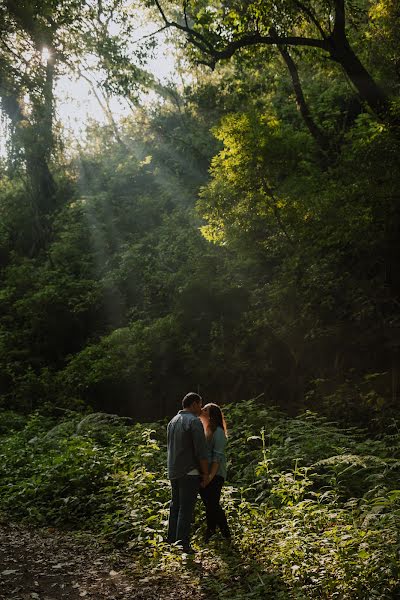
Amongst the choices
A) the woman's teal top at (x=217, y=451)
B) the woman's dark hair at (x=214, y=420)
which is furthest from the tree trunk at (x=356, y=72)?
the woman's teal top at (x=217, y=451)

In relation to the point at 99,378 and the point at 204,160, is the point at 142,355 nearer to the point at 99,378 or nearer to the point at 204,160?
the point at 99,378

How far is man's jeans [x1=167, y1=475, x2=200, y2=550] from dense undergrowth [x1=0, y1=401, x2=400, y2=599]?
0.61 feet

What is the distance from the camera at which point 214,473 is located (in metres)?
6.60

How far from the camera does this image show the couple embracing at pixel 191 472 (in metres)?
6.36

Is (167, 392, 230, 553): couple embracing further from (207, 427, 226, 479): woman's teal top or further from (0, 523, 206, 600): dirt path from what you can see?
(0, 523, 206, 600): dirt path

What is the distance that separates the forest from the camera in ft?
21.5

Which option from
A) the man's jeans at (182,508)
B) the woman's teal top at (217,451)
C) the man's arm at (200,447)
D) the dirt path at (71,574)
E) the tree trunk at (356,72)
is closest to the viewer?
the dirt path at (71,574)

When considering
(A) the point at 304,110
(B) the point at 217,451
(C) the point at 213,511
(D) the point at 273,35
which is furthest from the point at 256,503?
(A) the point at 304,110

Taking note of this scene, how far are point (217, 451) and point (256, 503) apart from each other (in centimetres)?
128

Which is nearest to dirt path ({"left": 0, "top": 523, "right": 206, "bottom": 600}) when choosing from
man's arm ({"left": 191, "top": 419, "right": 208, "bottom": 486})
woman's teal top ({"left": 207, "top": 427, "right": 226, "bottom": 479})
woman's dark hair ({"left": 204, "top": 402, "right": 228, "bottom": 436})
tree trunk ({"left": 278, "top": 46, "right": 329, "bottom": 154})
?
man's arm ({"left": 191, "top": 419, "right": 208, "bottom": 486})

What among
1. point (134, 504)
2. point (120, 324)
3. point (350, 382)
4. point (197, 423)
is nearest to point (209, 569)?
point (197, 423)

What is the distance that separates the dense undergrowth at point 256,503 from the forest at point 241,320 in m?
0.03

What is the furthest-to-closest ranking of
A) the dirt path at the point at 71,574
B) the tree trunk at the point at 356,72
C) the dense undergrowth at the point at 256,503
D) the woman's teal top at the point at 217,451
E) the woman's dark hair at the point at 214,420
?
the tree trunk at the point at 356,72
the woman's dark hair at the point at 214,420
the woman's teal top at the point at 217,451
the dirt path at the point at 71,574
the dense undergrowth at the point at 256,503

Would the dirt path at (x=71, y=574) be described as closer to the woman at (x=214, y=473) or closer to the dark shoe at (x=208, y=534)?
the dark shoe at (x=208, y=534)
